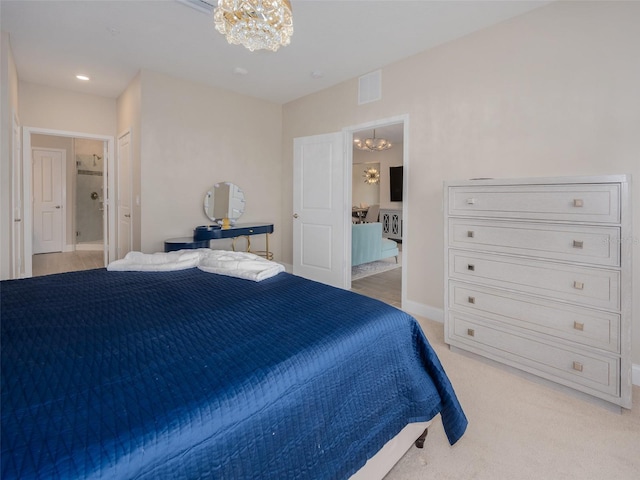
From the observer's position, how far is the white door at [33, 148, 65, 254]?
658cm

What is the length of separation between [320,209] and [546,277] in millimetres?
2850

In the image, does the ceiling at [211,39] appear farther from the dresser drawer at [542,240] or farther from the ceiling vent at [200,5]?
the dresser drawer at [542,240]

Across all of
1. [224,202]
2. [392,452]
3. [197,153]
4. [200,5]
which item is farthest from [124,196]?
[392,452]

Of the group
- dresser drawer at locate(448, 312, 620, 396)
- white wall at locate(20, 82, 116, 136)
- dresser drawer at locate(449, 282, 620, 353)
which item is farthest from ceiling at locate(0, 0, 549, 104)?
dresser drawer at locate(448, 312, 620, 396)

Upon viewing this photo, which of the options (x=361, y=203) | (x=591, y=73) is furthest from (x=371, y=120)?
(x=361, y=203)

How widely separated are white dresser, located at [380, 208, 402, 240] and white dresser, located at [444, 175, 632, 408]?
6463 millimetres

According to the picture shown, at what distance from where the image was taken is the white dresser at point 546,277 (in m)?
1.85

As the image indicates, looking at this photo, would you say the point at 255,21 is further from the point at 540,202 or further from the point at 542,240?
the point at 542,240

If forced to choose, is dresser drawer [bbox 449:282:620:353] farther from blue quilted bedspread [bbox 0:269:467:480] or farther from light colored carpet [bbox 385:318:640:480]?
blue quilted bedspread [bbox 0:269:467:480]

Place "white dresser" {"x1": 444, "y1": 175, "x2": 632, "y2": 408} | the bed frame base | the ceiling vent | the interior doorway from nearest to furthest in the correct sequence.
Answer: the bed frame base < "white dresser" {"x1": 444, "y1": 175, "x2": 632, "y2": 408} < the ceiling vent < the interior doorway

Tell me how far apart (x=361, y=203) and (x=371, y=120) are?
21.7 feet

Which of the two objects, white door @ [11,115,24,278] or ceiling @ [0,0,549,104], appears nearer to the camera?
ceiling @ [0,0,549,104]

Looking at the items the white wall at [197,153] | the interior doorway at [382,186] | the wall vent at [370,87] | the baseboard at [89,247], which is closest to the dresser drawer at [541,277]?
the wall vent at [370,87]

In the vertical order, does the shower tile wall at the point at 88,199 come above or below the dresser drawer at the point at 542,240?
above
